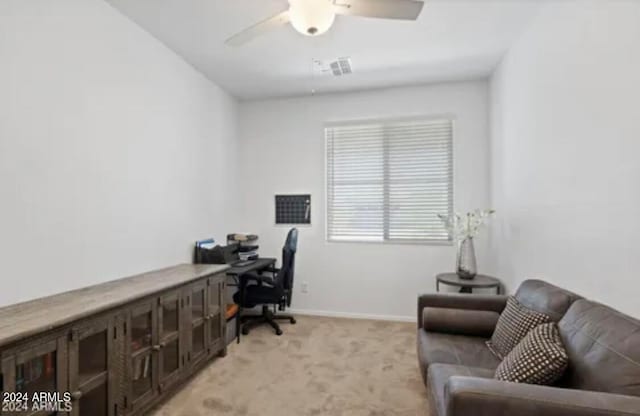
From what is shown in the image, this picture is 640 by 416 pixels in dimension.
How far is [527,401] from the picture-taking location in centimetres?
116

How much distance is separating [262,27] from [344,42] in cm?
116

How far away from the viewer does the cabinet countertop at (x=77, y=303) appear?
144 cm

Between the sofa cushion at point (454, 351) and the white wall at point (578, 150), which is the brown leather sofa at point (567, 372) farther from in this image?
the white wall at point (578, 150)

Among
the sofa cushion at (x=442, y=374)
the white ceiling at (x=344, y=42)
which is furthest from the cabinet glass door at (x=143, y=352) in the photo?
the white ceiling at (x=344, y=42)

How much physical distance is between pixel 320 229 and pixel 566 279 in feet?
8.84

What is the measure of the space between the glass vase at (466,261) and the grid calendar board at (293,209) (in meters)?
1.86

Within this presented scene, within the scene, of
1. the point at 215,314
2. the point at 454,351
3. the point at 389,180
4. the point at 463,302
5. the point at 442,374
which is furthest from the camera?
the point at 389,180

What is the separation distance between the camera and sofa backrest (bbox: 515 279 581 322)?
5.96 feet

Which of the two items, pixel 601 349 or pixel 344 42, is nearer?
pixel 601 349

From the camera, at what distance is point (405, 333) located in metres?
3.62

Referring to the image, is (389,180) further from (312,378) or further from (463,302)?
(312,378)

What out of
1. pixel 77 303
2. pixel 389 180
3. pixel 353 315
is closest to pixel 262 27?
pixel 77 303

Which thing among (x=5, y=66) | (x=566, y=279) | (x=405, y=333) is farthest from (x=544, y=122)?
(x=5, y=66)

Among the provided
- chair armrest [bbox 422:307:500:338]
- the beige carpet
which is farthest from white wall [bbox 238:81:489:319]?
chair armrest [bbox 422:307:500:338]
